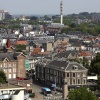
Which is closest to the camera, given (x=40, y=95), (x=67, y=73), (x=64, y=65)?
(x=40, y=95)

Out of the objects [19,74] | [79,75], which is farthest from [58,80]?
[19,74]

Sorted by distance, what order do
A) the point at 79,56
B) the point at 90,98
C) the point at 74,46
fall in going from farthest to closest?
1. the point at 74,46
2. the point at 79,56
3. the point at 90,98

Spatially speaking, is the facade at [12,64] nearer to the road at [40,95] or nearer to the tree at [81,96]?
the road at [40,95]

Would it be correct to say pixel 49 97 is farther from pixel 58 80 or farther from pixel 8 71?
pixel 8 71

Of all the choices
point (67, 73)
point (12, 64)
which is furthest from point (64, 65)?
point (12, 64)

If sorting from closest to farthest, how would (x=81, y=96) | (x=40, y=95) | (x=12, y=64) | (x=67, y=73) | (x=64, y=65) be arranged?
(x=81, y=96) < (x=40, y=95) < (x=67, y=73) < (x=64, y=65) < (x=12, y=64)

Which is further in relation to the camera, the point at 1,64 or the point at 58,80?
the point at 1,64

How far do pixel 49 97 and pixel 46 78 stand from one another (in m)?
8.83

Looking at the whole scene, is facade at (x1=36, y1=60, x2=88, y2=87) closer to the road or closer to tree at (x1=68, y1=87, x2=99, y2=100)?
the road

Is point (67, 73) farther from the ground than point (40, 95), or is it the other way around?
point (67, 73)

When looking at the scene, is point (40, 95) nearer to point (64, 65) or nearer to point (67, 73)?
point (67, 73)

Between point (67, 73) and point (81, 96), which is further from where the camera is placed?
point (67, 73)

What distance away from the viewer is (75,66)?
43.6 metres

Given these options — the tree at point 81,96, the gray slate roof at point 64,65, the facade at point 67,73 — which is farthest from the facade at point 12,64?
the tree at point 81,96
